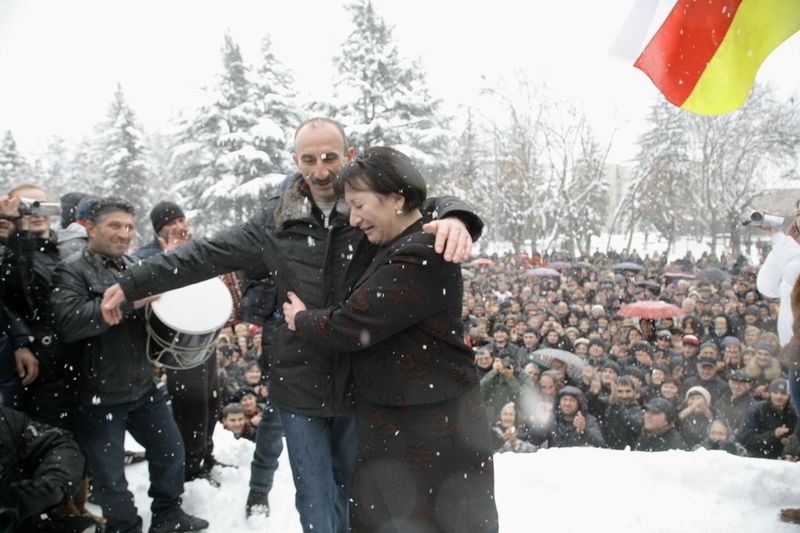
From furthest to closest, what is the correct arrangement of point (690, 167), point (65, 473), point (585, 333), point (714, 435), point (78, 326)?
1. point (690, 167)
2. point (585, 333)
3. point (714, 435)
4. point (78, 326)
5. point (65, 473)

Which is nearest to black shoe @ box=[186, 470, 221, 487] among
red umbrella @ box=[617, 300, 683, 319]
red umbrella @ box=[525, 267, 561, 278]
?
red umbrella @ box=[617, 300, 683, 319]

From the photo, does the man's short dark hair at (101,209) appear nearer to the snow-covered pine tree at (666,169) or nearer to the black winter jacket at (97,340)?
the black winter jacket at (97,340)

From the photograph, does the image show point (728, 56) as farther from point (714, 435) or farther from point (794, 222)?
point (714, 435)

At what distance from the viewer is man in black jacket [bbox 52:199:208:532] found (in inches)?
116

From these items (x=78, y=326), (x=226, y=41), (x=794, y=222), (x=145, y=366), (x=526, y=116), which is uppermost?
(x=226, y=41)

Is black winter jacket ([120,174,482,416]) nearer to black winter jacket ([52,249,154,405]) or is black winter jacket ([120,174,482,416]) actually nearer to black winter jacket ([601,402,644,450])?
black winter jacket ([52,249,154,405])

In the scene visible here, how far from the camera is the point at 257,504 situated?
3.46m

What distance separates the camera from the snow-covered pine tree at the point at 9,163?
39.2 m

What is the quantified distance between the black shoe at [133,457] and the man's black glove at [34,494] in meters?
2.11

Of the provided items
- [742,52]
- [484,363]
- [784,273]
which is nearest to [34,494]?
[742,52]

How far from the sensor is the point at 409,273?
197cm

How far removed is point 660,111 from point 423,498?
134 feet

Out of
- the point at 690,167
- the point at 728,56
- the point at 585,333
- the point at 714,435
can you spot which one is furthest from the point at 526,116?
the point at 728,56

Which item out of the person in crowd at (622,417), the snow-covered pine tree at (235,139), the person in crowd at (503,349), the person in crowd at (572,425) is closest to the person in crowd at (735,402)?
the person in crowd at (622,417)
